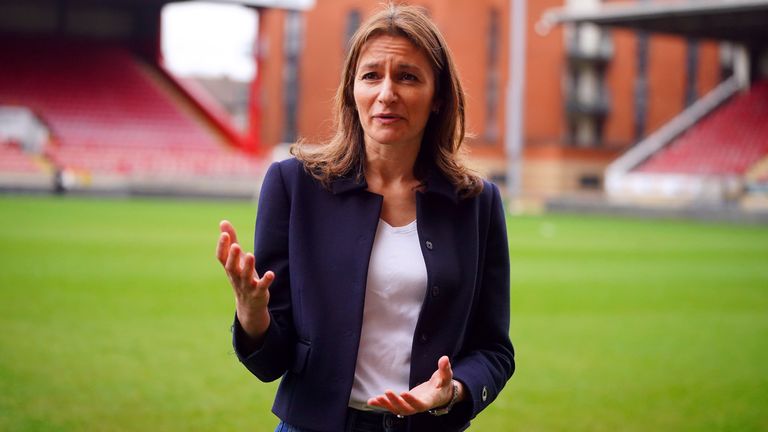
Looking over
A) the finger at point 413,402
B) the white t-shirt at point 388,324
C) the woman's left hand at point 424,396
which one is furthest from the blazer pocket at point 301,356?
the finger at point 413,402

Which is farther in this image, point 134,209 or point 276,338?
point 134,209

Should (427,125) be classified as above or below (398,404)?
above

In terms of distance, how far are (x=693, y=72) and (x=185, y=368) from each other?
5014 cm

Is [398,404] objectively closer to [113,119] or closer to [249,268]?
[249,268]

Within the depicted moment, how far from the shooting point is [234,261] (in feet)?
7.66

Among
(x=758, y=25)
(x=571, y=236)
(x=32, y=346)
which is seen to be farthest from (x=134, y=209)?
(x=758, y=25)

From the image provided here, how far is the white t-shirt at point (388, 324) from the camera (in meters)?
2.57

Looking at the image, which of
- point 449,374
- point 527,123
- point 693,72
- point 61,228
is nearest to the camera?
point 449,374

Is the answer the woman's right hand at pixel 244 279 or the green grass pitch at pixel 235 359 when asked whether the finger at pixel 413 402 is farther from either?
the green grass pitch at pixel 235 359

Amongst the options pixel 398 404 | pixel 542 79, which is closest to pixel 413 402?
pixel 398 404

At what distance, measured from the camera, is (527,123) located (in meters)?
48.1

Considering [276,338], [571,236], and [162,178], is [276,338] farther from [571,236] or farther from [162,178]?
[162,178]

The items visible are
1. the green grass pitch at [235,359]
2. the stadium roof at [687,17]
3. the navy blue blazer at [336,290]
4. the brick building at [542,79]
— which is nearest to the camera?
the navy blue blazer at [336,290]

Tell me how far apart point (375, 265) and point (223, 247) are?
43 cm
